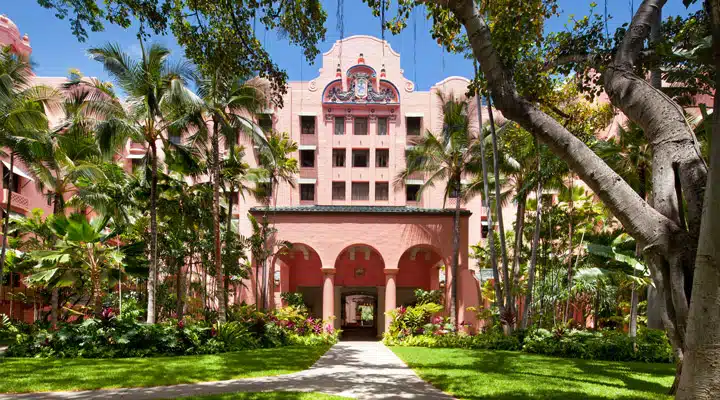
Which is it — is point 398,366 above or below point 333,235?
below

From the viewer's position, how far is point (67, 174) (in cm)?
1872

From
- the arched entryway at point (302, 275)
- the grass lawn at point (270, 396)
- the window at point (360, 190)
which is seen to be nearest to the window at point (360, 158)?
the window at point (360, 190)

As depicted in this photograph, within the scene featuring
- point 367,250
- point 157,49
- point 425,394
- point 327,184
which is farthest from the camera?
point 327,184

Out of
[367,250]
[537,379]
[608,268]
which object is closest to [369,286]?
[367,250]

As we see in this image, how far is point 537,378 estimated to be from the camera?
1033 cm

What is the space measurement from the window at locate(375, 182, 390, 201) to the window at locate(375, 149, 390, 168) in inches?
44.6

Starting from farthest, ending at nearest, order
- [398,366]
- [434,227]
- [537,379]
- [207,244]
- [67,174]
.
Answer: [434,227] < [207,244] < [67,174] < [398,366] < [537,379]

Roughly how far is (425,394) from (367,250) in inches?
739

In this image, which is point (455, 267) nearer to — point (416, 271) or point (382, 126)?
point (416, 271)

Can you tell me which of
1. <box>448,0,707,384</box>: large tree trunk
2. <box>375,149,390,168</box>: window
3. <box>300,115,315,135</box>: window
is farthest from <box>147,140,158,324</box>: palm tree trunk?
<box>375,149,390,168</box>: window

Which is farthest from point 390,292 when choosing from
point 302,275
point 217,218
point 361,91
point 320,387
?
point 320,387

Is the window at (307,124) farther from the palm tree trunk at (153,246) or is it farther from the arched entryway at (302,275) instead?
the palm tree trunk at (153,246)

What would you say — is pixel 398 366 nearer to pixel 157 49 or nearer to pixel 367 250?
pixel 157 49

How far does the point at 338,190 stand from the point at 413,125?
6200 millimetres
